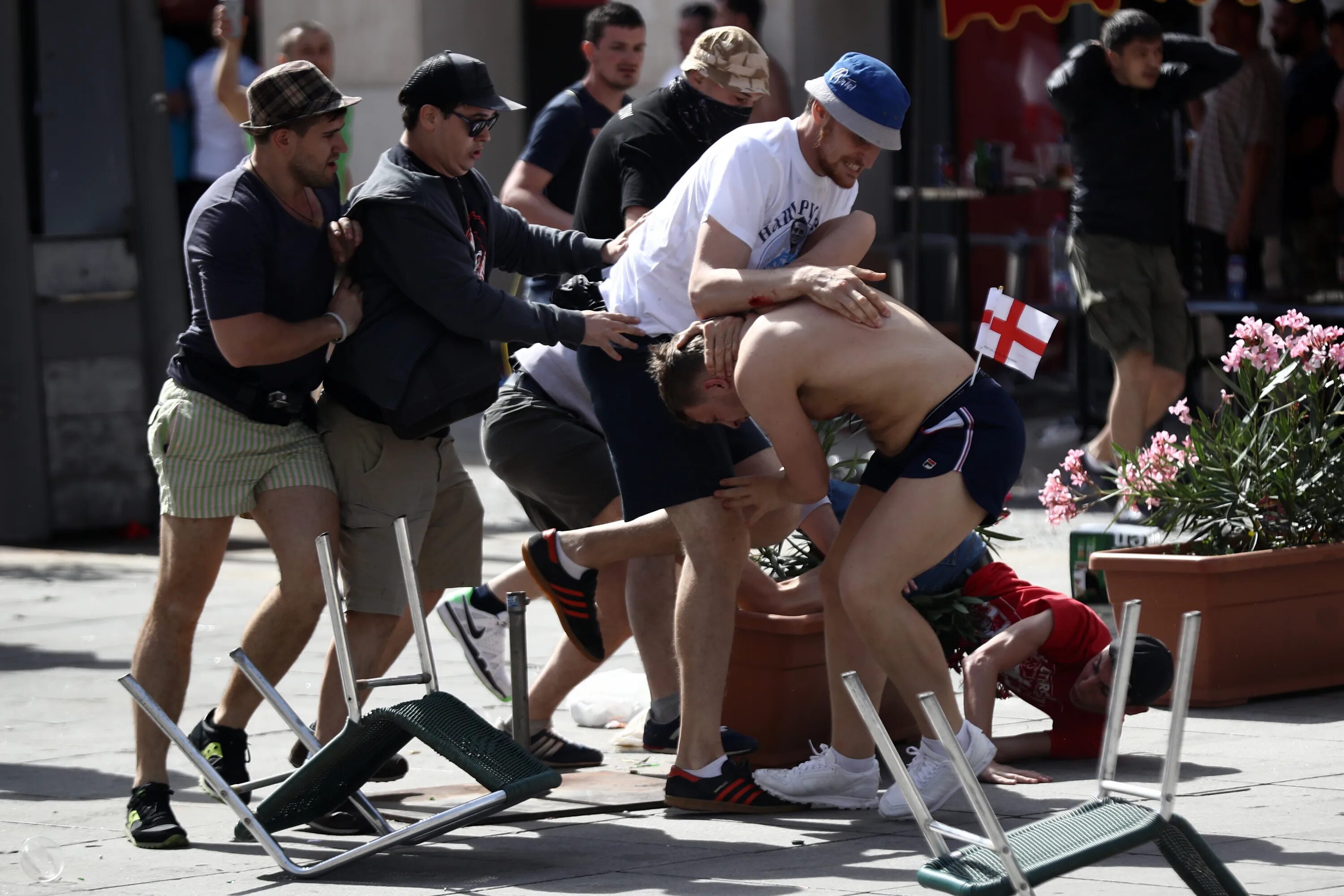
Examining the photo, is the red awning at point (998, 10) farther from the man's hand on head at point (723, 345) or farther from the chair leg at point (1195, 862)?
the chair leg at point (1195, 862)

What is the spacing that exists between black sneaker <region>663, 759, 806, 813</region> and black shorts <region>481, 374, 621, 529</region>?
1.06 m

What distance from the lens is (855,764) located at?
16.9 feet

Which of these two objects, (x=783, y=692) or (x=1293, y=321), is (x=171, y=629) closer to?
(x=783, y=692)

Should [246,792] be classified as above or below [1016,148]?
below

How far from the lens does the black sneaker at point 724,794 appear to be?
16.8 ft

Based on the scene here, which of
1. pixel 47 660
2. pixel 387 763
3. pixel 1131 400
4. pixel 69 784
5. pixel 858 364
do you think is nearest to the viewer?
pixel 858 364

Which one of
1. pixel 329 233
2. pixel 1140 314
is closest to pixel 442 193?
pixel 329 233

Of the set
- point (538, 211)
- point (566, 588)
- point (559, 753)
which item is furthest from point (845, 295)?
point (538, 211)

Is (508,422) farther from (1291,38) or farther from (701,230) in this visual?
(1291,38)

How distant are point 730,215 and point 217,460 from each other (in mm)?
1360

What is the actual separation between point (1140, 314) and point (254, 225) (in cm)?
511

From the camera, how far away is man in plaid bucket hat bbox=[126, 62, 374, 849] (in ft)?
16.2

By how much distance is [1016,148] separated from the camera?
48.0 ft

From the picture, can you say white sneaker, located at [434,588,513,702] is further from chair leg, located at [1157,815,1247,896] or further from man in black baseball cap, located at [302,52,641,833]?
chair leg, located at [1157,815,1247,896]
